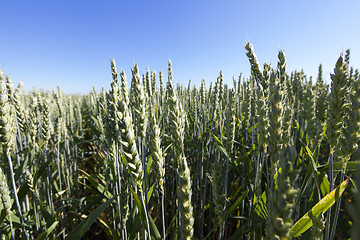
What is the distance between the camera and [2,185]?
3.65 ft

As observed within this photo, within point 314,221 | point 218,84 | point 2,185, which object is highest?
point 218,84

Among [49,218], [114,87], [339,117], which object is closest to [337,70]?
[339,117]

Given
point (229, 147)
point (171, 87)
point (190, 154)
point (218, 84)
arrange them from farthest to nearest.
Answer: point (190, 154) → point (218, 84) → point (229, 147) → point (171, 87)

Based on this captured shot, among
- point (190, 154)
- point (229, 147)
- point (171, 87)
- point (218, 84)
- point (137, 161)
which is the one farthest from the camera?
point (190, 154)

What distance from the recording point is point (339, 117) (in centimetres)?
94

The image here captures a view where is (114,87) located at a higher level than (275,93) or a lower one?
higher

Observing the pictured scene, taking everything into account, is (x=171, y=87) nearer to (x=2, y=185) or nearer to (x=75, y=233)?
(x=75, y=233)

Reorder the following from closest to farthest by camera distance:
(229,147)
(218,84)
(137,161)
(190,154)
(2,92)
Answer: (137,161), (2,92), (229,147), (218,84), (190,154)

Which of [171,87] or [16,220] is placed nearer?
[171,87]

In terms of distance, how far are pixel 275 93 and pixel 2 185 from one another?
163 centimetres

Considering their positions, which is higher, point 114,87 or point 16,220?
point 114,87

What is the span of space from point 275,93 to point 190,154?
2.01 metres

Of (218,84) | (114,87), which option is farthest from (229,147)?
(114,87)

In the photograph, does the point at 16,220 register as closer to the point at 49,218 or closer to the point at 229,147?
the point at 49,218
